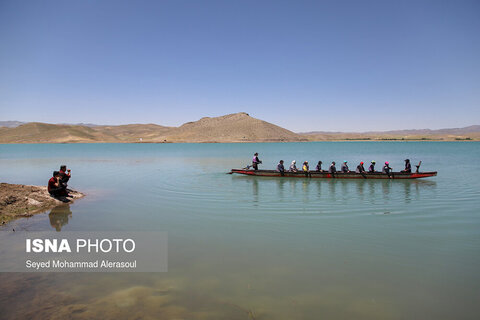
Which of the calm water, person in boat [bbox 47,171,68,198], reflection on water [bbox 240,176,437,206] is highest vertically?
person in boat [bbox 47,171,68,198]

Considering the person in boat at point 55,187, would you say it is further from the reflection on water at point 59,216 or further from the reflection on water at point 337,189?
the reflection on water at point 337,189

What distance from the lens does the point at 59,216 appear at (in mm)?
13094

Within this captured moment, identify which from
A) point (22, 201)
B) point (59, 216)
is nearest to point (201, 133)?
point (22, 201)

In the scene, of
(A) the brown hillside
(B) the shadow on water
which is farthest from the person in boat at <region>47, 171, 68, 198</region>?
Result: (A) the brown hillside

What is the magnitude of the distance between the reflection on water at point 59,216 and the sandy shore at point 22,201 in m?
0.52

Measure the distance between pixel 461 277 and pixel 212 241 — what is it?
6.67m

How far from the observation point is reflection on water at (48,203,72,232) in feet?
38.8

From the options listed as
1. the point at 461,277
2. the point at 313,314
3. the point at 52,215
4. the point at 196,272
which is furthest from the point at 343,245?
the point at 52,215

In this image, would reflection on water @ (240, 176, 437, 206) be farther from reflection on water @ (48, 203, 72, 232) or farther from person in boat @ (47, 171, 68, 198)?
person in boat @ (47, 171, 68, 198)

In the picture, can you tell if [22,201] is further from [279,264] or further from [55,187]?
[279,264]

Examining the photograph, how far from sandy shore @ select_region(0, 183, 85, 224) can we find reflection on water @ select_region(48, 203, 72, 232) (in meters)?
0.52

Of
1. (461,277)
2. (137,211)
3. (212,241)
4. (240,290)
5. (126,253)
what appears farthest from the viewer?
(137,211)

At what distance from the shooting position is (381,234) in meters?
10.4

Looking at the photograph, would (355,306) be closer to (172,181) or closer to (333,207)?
(333,207)
